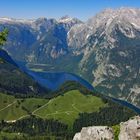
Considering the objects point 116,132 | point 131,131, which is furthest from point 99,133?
point 131,131

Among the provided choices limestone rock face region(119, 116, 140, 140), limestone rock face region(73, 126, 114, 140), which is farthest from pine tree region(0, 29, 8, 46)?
limestone rock face region(73, 126, 114, 140)

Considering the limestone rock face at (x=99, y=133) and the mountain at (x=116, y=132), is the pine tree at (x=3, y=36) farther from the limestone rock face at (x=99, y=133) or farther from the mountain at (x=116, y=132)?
the limestone rock face at (x=99, y=133)

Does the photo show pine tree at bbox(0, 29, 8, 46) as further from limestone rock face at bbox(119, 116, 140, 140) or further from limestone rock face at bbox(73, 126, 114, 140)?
limestone rock face at bbox(73, 126, 114, 140)

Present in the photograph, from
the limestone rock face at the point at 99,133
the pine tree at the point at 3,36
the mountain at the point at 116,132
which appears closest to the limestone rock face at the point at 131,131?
the mountain at the point at 116,132

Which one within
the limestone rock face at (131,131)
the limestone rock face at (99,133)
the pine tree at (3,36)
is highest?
the pine tree at (3,36)

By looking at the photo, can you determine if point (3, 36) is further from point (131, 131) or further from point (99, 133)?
point (99, 133)

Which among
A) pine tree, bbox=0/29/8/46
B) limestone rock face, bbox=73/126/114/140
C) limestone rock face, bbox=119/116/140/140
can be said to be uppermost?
pine tree, bbox=0/29/8/46

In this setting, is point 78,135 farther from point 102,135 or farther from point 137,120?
point 137,120

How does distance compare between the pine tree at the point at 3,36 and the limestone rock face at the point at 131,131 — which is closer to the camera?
the pine tree at the point at 3,36

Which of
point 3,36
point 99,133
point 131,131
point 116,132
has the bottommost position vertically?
point 99,133

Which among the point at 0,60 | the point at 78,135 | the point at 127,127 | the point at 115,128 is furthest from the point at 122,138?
the point at 0,60

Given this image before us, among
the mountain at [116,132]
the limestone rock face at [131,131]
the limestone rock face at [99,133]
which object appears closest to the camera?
the limestone rock face at [131,131]
